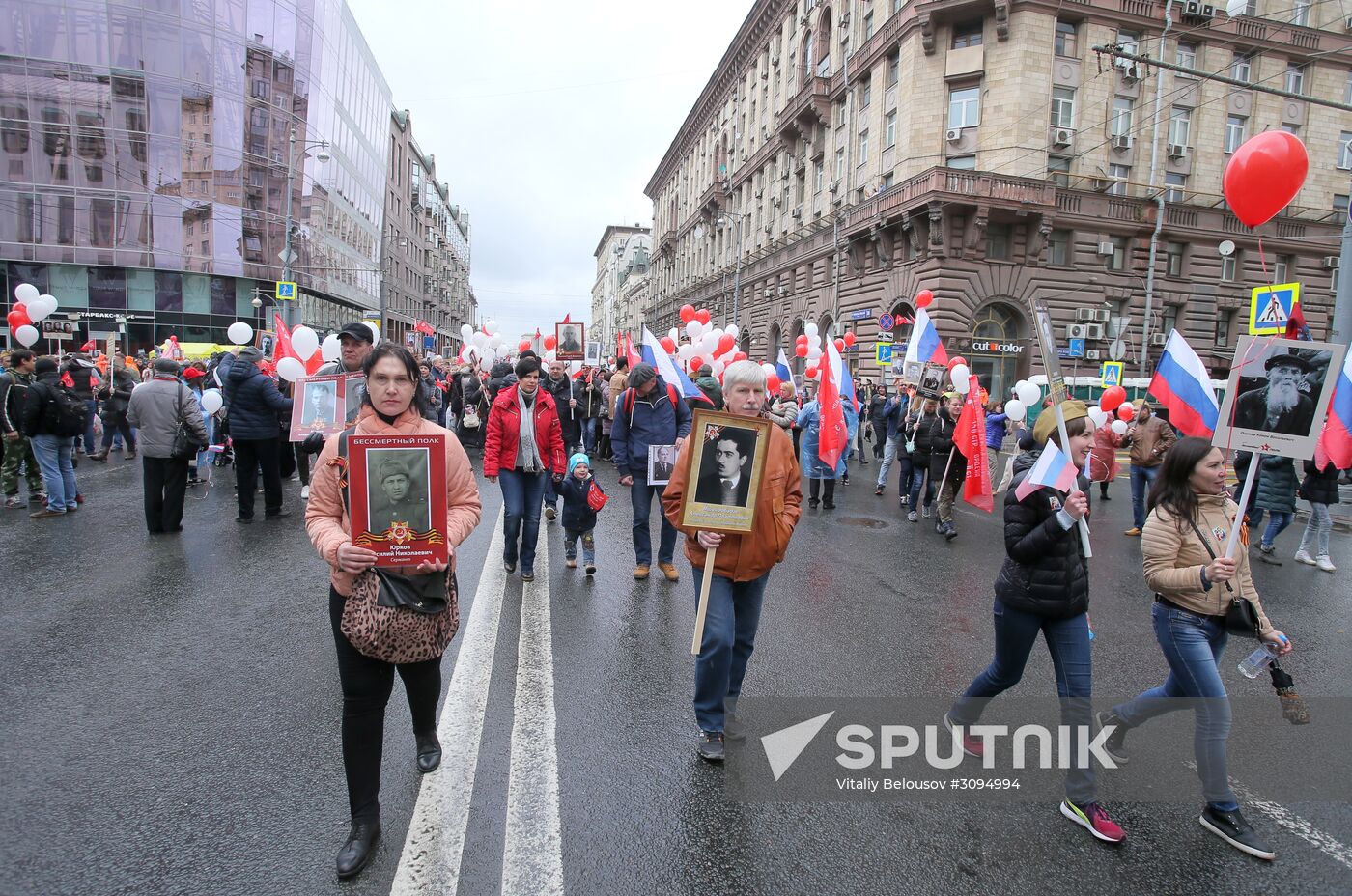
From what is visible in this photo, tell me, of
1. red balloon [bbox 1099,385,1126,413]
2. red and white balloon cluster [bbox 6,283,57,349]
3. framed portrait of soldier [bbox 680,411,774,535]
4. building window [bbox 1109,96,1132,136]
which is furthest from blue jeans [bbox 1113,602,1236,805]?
building window [bbox 1109,96,1132,136]

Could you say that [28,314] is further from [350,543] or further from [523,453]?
[350,543]

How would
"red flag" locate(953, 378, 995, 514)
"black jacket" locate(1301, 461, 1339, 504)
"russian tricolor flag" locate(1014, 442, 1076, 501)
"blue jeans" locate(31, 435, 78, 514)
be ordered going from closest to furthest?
"russian tricolor flag" locate(1014, 442, 1076, 501)
"black jacket" locate(1301, 461, 1339, 504)
"blue jeans" locate(31, 435, 78, 514)
"red flag" locate(953, 378, 995, 514)

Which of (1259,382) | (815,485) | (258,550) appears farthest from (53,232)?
(1259,382)

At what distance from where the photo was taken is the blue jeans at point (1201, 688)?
2988mm

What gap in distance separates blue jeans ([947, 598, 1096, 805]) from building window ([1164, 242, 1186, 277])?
105 feet

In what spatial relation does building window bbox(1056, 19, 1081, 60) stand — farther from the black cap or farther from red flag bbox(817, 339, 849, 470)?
the black cap

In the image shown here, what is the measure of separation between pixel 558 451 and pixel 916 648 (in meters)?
3.48

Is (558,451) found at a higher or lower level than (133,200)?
lower

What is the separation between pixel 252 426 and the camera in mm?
8273

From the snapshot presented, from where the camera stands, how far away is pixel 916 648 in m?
5.04

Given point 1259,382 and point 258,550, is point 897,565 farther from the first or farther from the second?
point 258,550

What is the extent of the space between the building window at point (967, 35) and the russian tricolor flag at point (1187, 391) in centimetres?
2462

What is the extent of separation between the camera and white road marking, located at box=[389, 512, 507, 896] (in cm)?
258

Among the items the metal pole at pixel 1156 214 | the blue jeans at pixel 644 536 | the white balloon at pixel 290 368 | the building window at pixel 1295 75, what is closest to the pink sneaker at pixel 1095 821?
the blue jeans at pixel 644 536
